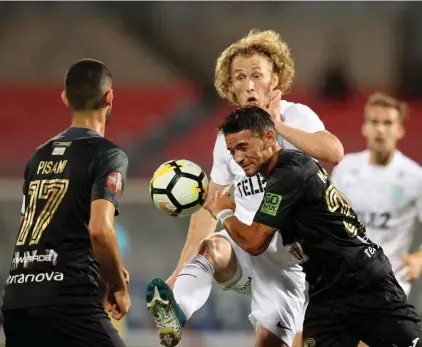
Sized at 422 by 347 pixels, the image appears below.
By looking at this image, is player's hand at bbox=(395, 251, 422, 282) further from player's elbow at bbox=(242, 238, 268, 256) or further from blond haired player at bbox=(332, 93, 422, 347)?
player's elbow at bbox=(242, 238, 268, 256)

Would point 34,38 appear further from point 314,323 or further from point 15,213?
point 314,323

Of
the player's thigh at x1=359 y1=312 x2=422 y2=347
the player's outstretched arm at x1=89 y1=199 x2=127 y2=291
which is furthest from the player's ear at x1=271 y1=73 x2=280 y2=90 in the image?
the player's outstretched arm at x1=89 y1=199 x2=127 y2=291

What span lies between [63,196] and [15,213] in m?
9.41

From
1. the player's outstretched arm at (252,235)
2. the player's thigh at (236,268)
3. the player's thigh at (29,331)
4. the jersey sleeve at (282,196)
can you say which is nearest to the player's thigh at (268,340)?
the player's thigh at (236,268)

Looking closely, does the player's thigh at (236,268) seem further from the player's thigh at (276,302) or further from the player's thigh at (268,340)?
the player's thigh at (268,340)

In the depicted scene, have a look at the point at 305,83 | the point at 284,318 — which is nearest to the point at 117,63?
the point at 305,83

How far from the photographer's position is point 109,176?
4348 millimetres

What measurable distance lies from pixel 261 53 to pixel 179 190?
4.26 feet

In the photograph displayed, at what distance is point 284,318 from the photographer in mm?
5930

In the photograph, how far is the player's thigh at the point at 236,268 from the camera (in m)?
5.76

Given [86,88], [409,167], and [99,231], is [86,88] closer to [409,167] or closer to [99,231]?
[99,231]

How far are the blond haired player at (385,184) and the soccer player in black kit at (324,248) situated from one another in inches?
105

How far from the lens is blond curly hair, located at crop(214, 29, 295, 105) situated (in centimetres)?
616

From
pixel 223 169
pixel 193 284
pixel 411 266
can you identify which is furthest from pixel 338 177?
pixel 193 284
